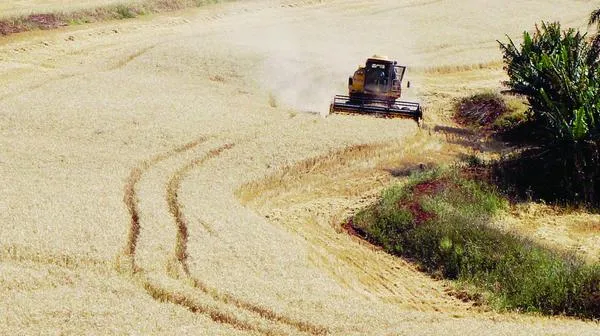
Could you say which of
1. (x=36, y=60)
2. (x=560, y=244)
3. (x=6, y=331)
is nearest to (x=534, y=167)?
(x=560, y=244)

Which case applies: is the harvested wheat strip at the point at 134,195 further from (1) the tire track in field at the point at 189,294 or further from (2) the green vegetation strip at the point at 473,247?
(2) the green vegetation strip at the point at 473,247

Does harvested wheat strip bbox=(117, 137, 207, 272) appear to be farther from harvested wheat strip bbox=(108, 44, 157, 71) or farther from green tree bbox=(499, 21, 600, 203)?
harvested wheat strip bbox=(108, 44, 157, 71)

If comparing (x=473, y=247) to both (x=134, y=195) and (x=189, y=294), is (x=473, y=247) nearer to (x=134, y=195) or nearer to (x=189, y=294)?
(x=189, y=294)

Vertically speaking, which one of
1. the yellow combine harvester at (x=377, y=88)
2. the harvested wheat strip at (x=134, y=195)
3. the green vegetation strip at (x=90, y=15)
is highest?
the green vegetation strip at (x=90, y=15)

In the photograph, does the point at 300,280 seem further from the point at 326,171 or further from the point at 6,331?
the point at 326,171

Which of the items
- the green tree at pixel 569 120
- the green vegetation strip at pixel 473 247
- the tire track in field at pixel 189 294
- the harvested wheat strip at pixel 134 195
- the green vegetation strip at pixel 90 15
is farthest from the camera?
the green vegetation strip at pixel 90 15

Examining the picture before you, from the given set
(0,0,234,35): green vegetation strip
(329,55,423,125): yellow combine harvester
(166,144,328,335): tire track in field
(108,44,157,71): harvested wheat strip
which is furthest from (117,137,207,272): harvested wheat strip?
(0,0,234,35): green vegetation strip

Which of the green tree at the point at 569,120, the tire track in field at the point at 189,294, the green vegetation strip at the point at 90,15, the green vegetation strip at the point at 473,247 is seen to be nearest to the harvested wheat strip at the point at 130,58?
the green vegetation strip at the point at 90,15
